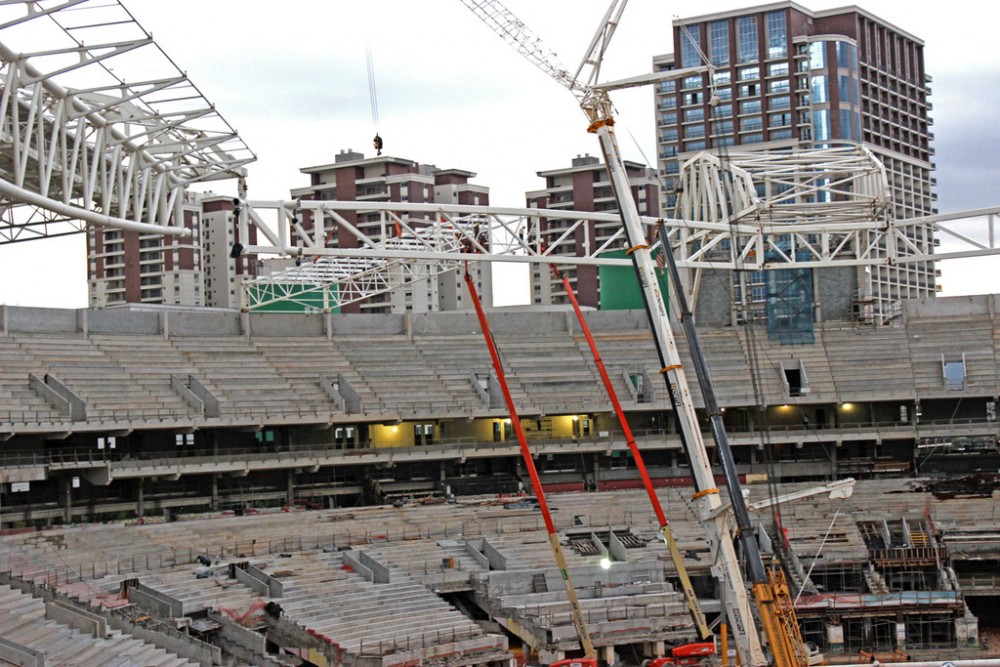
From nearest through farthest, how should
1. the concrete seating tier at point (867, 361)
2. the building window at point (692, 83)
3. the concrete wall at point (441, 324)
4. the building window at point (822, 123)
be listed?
1. the concrete seating tier at point (867, 361)
2. the concrete wall at point (441, 324)
3. the building window at point (822, 123)
4. the building window at point (692, 83)

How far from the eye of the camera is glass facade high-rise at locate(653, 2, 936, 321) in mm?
97000

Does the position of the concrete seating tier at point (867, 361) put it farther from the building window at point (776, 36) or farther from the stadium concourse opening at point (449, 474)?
the building window at point (776, 36)

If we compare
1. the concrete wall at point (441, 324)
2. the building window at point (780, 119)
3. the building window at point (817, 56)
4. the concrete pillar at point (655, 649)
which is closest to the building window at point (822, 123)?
the building window at point (780, 119)

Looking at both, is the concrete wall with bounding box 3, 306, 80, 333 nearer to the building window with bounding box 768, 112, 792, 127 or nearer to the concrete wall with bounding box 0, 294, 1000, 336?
the concrete wall with bounding box 0, 294, 1000, 336

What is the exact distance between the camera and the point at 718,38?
3868 inches

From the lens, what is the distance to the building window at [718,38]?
→ 9806 cm


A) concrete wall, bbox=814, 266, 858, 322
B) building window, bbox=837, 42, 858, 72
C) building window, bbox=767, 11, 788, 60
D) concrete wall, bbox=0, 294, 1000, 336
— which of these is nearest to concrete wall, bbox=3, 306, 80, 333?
concrete wall, bbox=0, 294, 1000, 336

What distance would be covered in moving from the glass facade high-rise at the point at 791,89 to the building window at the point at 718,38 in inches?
2.8

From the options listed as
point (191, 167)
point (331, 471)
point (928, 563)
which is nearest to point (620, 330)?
point (331, 471)

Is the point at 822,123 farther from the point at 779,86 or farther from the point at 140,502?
the point at 140,502

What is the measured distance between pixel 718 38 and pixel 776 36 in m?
4.06

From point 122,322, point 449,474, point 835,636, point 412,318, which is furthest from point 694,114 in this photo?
point 835,636

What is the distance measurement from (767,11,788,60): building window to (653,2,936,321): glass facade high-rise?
71 mm

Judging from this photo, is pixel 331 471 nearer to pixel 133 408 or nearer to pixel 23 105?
pixel 133 408
